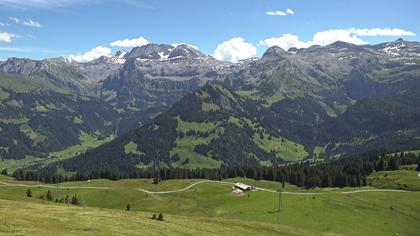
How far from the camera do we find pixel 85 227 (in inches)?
2808

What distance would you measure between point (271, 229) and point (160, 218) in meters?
26.1

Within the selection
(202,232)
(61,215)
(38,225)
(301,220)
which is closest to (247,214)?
(301,220)

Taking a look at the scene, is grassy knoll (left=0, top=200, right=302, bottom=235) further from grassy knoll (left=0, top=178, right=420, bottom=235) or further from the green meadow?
grassy knoll (left=0, top=178, right=420, bottom=235)

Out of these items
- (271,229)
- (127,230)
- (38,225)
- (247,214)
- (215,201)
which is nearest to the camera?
(38,225)

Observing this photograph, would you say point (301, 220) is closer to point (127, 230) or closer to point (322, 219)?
point (322, 219)

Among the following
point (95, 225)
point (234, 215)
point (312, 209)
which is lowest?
point (234, 215)

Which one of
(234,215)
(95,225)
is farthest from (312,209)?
(95,225)

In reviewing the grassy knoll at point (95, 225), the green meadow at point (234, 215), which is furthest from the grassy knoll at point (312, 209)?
the grassy knoll at point (95, 225)

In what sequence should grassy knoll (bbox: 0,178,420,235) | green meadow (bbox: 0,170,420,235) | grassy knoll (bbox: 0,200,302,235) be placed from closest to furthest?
grassy knoll (bbox: 0,200,302,235) < green meadow (bbox: 0,170,420,235) < grassy knoll (bbox: 0,178,420,235)

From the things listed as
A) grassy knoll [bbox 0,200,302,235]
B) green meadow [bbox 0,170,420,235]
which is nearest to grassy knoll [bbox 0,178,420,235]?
green meadow [bbox 0,170,420,235]

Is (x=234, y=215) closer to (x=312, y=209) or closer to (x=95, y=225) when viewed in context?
(x=312, y=209)

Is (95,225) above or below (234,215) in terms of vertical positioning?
above

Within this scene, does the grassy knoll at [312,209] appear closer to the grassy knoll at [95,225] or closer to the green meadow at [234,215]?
the green meadow at [234,215]

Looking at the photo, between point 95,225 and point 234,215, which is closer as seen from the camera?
point 95,225
